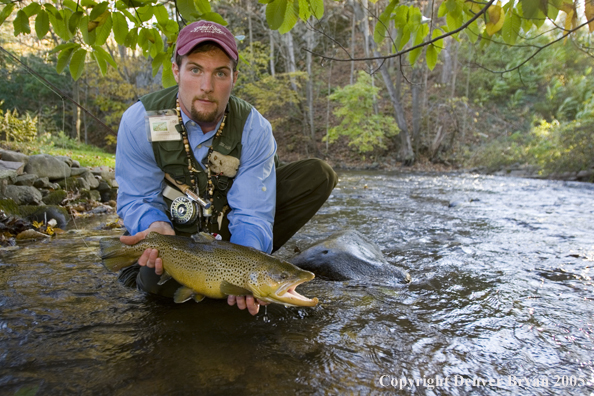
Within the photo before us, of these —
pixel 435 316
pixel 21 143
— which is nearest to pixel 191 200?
pixel 435 316

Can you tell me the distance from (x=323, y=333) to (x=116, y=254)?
1.53 m

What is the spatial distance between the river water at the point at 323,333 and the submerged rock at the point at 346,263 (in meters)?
0.15

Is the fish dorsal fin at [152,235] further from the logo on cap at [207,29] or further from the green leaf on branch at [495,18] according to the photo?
the green leaf on branch at [495,18]

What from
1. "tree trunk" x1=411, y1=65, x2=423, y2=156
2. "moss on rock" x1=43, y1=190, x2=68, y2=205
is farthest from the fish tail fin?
"tree trunk" x1=411, y1=65, x2=423, y2=156

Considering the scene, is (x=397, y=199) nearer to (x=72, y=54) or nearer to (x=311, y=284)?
(x=311, y=284)

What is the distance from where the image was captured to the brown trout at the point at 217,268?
227 centimetres

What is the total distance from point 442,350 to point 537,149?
1706cm

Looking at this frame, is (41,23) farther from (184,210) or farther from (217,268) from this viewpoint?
(217,268)

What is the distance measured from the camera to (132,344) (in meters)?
2.45

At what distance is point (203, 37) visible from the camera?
293 centimetres

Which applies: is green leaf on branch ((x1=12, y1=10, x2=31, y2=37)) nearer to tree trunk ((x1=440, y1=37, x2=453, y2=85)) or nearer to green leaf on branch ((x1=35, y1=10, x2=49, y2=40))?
green leaf on branch ((x1=35, y1=10, x2=49, y2=40))

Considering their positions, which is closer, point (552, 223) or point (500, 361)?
point (500, 361)

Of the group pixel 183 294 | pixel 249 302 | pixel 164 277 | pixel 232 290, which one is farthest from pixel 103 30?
pixel 249 302

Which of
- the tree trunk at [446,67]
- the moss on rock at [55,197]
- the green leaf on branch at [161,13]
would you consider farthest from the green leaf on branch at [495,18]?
→ the tree trunk at [446,67]
